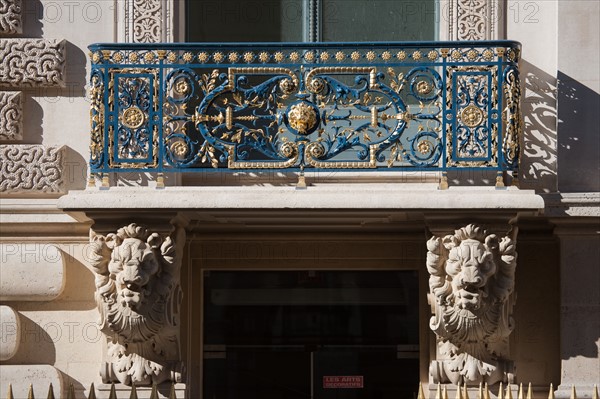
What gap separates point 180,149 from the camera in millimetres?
10672

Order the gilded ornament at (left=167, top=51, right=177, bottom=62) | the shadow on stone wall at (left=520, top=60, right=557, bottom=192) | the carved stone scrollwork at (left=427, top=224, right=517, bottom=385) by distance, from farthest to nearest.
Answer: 1. the shadow on stone wall at (left=520, top=60, right=557, bottom=192)
2. the gilded ornament at (left=167, top=51, right=177, bottom=62)
3. the carved stone scrollwork at (left=427, top=224, right=517, bottom=385)

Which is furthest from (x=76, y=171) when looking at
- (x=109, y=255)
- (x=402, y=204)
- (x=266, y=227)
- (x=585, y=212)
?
(x=585, y=212)

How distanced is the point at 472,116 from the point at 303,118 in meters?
1.35

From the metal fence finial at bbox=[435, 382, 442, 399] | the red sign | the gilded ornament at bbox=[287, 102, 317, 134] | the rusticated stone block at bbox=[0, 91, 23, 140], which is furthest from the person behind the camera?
the red sign

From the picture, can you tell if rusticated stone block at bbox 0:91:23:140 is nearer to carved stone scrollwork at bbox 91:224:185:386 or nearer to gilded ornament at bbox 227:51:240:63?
carved stone scrollwork at bbox 91:224:185:386

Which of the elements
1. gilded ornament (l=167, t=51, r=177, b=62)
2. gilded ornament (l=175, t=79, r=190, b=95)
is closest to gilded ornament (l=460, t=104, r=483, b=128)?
gilded ornament (l=175, t=79, r=190, b=95)

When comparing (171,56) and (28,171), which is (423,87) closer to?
(171,56)

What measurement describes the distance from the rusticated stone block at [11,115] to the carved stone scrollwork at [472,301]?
11.8 ft

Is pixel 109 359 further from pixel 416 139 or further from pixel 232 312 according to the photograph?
pixel 416 139

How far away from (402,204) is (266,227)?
5.10 ft

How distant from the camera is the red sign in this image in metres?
11.6

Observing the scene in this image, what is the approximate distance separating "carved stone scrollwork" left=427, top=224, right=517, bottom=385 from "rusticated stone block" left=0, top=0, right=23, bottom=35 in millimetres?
3963

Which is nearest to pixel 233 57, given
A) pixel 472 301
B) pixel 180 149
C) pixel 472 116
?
pixel 180 149

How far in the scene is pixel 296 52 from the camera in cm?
1083
